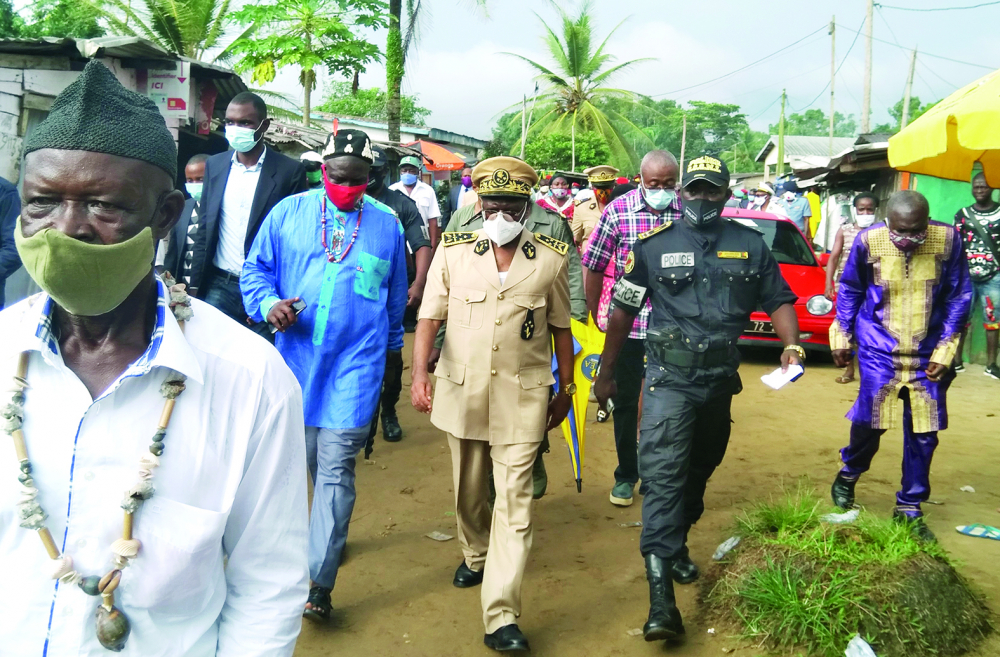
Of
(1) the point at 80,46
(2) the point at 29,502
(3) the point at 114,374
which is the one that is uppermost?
(1) the point at 80,46

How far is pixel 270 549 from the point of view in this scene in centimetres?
172

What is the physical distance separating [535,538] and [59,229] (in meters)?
4.14

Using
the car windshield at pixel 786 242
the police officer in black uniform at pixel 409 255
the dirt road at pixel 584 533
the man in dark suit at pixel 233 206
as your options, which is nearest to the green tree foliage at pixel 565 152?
the car windshield at pixel 786 242

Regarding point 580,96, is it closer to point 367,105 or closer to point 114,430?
point 367,105

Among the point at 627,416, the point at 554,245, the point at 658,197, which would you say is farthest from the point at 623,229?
the point at 554,245

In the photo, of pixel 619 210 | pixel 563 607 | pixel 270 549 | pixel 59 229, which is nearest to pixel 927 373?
pixel 619 210

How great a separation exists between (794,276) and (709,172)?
269 inches

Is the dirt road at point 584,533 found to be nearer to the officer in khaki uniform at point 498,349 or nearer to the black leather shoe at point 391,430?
the black leather shoe at point 391,430

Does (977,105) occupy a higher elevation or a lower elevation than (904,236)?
higher

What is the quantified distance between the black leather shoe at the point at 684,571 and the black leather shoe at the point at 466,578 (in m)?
1.03

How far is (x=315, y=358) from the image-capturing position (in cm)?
428

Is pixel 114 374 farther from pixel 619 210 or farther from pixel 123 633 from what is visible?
pixel 619 210

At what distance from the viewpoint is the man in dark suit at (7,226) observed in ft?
19.3

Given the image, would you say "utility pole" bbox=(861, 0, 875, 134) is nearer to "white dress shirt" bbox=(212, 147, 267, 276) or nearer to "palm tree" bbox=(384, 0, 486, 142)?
"palm tree" bbox=(384, 0, 486, 142)
